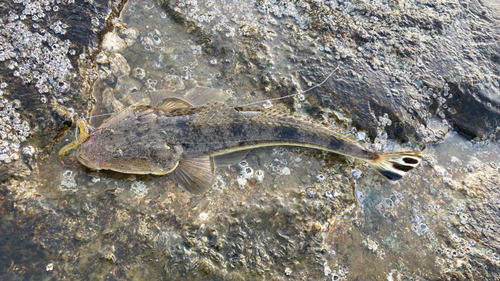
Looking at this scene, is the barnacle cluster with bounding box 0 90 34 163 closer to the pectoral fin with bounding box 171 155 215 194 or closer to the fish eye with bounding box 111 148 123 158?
the fish eye with bounding box 111 148 123 158

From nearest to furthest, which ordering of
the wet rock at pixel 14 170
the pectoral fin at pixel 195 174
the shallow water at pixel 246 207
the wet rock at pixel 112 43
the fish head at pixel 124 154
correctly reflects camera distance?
the shallow water at pixel 246 207, the wet rock at pixel 14 170, the fish head at pixel 124 154, the pectoral fin at pixel 195 174, the wet rock at pixel 112 43

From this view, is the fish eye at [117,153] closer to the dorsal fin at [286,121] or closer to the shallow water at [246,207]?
the shallow water at [246,207]

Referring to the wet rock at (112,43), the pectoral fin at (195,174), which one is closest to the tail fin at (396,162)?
the pectoral fin at (195,174)

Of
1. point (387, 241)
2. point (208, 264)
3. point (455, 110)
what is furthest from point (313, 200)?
point (455, 110)

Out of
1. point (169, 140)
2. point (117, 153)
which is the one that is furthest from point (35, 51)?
point (169, 140)

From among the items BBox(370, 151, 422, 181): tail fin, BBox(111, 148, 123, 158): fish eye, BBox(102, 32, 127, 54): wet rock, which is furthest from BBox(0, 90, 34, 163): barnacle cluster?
BBox(370, 151, 422, 181): tail fin

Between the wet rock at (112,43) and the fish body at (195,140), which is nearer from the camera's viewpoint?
the fish body at (195,140)

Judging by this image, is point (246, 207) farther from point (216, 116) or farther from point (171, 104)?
point (171, 104)
